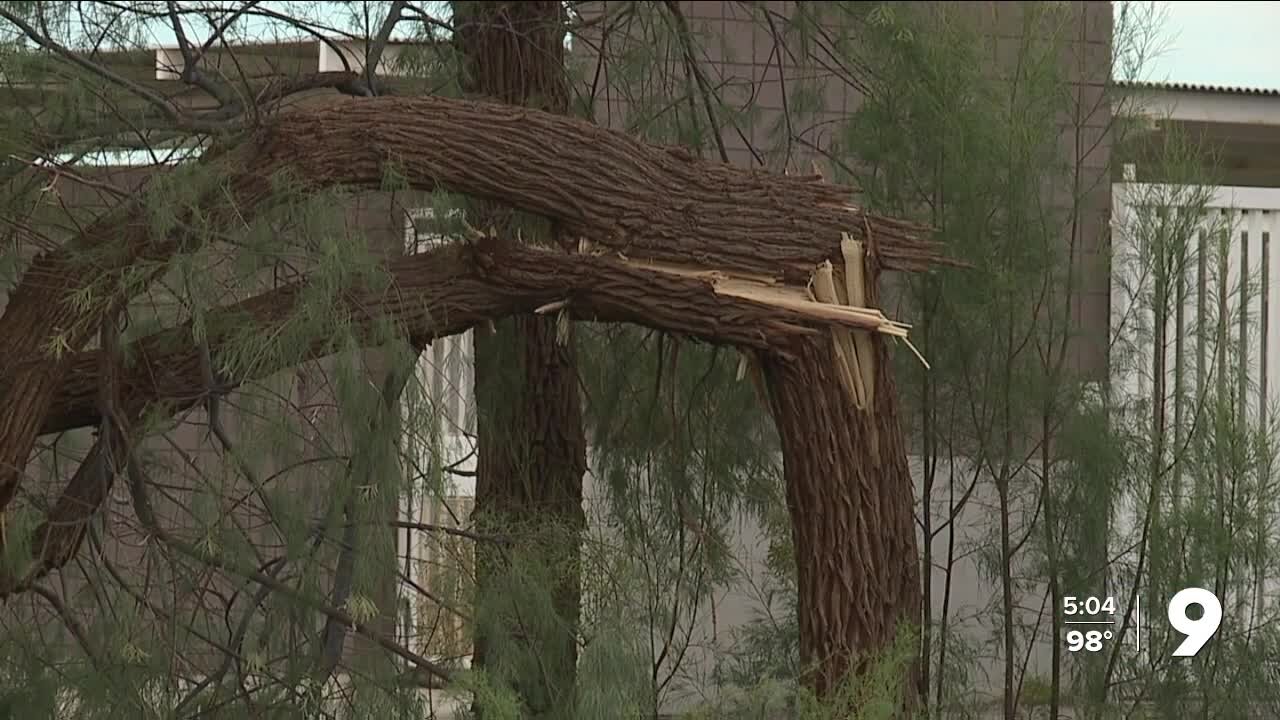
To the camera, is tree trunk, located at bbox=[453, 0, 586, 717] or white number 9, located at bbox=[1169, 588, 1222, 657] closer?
white number 9, located at bbox=[1169, 588, 1222, 657]

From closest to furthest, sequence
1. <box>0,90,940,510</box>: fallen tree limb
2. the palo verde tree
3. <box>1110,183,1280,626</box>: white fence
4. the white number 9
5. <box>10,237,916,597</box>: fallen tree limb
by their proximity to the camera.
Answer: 1. the palo verde tree
2. <box>0,90,940,510</box>: fallen tree limb
3. <box>10,237,916,597</box>: fallen tree limb
4. the white number 9
5. <box>1110,183,1280,626</box>: white fence

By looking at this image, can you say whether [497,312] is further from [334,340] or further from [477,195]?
[334,340]

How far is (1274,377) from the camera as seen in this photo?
15.6 feet

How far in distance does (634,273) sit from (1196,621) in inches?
63.3

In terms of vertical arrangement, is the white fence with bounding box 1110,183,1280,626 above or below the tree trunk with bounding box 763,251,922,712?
above

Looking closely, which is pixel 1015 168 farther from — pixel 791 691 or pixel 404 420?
pixel 404 420

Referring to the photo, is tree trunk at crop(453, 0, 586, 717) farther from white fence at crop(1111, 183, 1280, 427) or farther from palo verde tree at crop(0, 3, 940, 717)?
white fence at crop(1111, 183, 1280, 427)

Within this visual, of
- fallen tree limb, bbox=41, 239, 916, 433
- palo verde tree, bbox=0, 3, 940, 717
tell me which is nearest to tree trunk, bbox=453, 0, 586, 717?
palo verde tree, bbox=0, 3, 940, 717

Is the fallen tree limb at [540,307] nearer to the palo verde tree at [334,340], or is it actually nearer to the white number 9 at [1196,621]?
the palo verde tree at [334,340]

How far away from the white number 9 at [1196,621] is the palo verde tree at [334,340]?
85 cm

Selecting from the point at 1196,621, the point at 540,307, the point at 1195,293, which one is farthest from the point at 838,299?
the point at 1195,293

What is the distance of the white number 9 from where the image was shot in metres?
4.01

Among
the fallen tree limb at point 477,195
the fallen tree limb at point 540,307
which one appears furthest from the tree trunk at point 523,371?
the fallen tree limb at point 477,195

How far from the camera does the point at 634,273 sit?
3.34m
